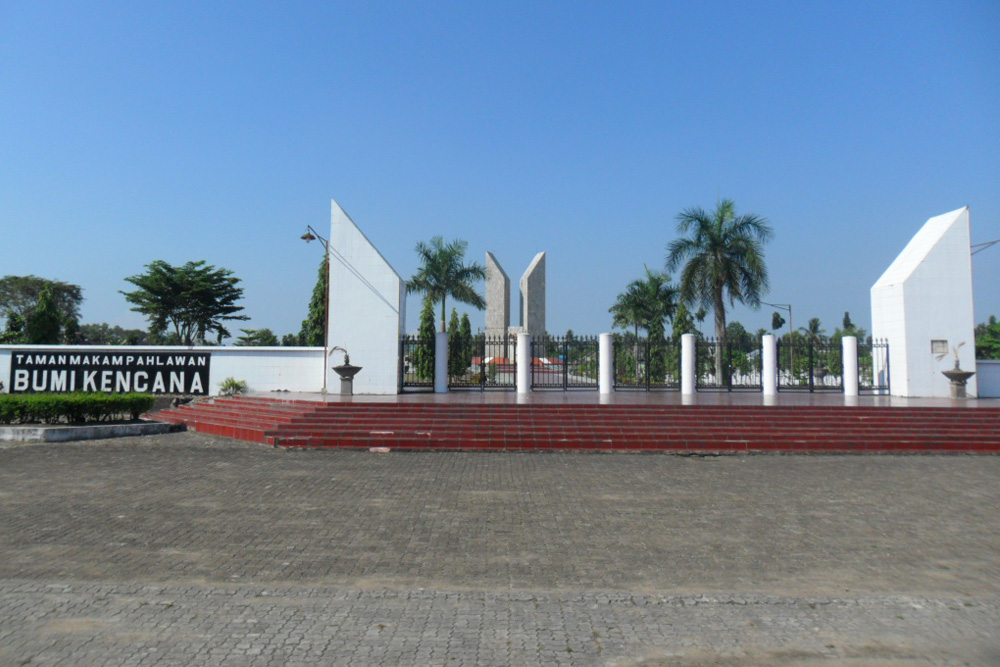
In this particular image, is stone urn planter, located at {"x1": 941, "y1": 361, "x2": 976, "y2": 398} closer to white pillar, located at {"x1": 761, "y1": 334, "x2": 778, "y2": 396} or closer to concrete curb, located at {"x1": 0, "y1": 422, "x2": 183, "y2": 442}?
white pillar, located at {"x1": 761, "y1": 334, "x2": 778, "y2": 396}

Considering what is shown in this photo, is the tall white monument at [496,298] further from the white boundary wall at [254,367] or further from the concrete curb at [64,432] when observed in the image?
the concrete curb at [64,432]

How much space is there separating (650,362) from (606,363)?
589 centimetres

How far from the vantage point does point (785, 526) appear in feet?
20.4

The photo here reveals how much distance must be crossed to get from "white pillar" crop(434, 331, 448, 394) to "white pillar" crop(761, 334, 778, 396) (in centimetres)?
880

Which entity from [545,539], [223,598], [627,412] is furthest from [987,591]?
[627,412]

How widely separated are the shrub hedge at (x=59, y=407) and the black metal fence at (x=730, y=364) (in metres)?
15.0

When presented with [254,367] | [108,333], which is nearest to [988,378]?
[254,367]

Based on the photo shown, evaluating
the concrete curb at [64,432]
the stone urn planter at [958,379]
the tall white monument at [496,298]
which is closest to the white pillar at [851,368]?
the stone urn planter at [958,379]

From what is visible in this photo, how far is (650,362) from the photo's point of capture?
23.3 metres

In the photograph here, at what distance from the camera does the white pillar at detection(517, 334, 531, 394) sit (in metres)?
17.6

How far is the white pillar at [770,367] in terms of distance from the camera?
1816 cm

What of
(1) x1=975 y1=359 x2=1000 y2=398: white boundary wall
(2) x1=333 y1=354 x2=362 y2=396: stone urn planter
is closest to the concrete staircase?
(2) x1=333 y1=354 x2=362 y2=396: stone urn planter

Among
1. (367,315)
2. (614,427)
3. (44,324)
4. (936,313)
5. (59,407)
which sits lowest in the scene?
(614,427)

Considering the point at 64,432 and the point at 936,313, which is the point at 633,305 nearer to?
the point at 936,313
